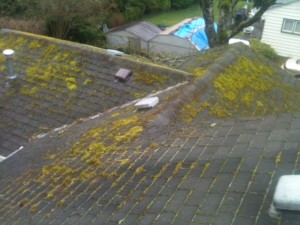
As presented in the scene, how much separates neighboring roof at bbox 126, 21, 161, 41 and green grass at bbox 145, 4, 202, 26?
8031mm

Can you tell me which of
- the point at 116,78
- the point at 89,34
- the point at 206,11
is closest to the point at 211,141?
the point at 116,78

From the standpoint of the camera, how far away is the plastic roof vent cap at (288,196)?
9.26 ft

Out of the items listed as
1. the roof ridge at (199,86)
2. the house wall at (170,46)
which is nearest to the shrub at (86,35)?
the house wall at (170,46)

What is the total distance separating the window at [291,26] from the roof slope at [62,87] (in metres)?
19.8

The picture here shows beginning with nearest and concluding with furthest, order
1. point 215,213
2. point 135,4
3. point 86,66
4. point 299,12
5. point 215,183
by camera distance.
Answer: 1. point 215,213
2. point 215,183
3. point 86,66
4. point 299,12
5. point 135,4

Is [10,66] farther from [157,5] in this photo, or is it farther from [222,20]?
[157,5]

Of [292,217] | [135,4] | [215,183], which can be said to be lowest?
[135,4]

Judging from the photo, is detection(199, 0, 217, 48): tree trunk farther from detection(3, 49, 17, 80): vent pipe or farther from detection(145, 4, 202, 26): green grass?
detection(145, 4, 202, 26): green grass

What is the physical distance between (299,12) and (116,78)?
1987cm

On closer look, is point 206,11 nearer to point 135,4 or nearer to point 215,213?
point 215,213

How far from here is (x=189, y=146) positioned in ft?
15.6

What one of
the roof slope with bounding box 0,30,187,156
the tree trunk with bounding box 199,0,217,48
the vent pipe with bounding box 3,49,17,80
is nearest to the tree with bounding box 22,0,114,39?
the tree trunk with bounding box 199,0,217,48

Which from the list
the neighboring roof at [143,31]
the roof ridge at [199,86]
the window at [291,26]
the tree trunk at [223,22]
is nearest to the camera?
the roof ridge at [199,86]

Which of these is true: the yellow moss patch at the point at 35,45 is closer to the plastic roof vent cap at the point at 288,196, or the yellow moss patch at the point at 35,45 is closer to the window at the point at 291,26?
the plastic roof vent cap at the point at 288,196
